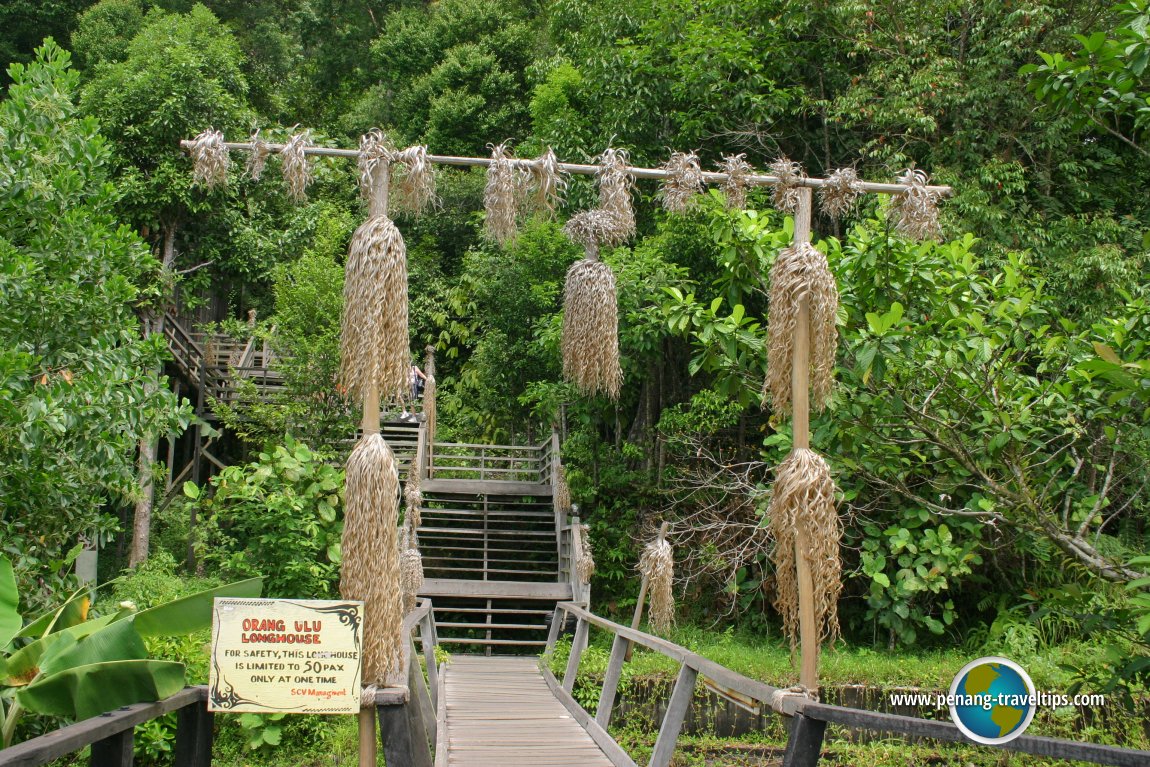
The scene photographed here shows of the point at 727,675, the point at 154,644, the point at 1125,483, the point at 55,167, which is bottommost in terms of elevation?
the point at 154,644

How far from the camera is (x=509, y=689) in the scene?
7.29m

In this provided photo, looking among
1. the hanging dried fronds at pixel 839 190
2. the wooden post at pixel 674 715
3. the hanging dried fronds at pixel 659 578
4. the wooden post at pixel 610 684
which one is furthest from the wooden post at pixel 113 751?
the hanging dried fronds at pixel 659 578

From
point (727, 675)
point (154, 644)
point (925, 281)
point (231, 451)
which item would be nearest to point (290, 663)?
point (727, 675)

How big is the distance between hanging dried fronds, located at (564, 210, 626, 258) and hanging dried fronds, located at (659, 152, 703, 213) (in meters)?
0.27

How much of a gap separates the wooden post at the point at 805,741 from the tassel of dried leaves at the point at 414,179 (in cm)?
263

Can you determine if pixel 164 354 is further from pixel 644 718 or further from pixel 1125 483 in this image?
pixel 1125 483

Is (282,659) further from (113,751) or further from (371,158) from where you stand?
(371,158)

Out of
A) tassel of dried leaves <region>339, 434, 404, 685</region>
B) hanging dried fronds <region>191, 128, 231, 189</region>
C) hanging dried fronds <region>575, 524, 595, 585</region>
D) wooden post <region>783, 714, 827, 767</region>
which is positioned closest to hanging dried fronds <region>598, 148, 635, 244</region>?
tassel of dried leaves <region>339, 434, 404, 685</region>

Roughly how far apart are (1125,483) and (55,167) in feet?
29.6

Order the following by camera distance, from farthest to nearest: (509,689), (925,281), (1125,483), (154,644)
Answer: (1125,483), (509,689), (154,644), (925,281)

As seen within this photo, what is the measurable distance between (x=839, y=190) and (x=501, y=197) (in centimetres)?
161

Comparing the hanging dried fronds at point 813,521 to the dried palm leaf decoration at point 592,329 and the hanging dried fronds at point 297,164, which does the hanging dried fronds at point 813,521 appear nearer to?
the dried palm leaf decoration at point 592,329

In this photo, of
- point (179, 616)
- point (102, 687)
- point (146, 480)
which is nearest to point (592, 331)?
point (179, 616)

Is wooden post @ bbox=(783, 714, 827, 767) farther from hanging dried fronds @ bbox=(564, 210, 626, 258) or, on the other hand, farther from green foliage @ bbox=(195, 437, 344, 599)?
green foliage @ bbox=(195, 437, 344, 599)
